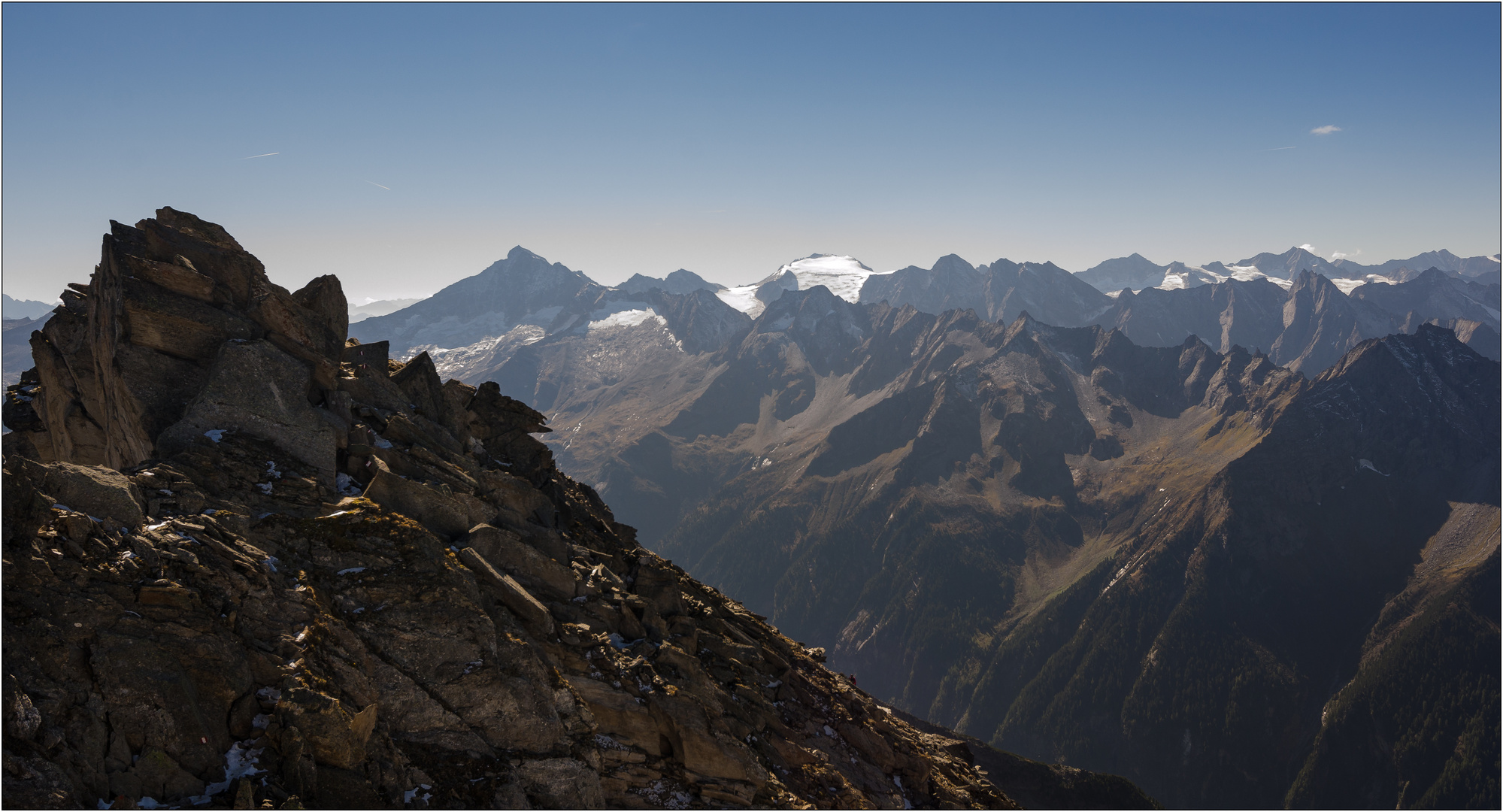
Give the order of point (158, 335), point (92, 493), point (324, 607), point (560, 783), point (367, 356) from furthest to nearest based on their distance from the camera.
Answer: point (367, 356) → point (158, 335) → point (560, 783) → point (324, 607) → point (92, 493)

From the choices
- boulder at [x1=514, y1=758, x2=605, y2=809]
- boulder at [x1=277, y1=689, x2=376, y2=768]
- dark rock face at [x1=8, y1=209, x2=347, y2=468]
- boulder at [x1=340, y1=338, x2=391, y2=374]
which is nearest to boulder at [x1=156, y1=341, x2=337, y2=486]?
dark rock face at [x1=8, y1=209, x2=347, y2=468]

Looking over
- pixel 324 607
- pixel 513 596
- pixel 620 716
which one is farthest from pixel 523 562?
pixel 324 607

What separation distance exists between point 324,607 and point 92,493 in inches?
286

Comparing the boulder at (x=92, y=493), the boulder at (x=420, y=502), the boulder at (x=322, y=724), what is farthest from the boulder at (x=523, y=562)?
the boulder at (x=92, y=493)

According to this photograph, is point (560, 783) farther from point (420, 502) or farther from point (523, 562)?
point (420, 502)

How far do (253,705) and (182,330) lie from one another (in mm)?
22036

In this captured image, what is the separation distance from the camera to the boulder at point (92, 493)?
21.2m

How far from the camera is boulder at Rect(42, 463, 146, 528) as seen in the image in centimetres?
2119

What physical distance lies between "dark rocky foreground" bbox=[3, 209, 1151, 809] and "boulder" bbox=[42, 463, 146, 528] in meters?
0.08

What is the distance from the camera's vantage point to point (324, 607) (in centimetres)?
2428

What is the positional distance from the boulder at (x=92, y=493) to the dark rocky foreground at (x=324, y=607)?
0.08m

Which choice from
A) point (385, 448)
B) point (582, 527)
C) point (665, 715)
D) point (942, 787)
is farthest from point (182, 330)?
point (942, 787)

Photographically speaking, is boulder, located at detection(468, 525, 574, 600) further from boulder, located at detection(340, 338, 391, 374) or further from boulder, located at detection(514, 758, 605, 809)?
boulder, located at detection(340, 338, 391, 374)

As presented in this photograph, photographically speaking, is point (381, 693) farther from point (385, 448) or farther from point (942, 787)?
point (942, 787)
